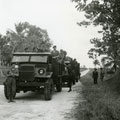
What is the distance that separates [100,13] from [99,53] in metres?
5.80

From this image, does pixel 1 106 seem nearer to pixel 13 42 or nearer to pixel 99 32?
pixel 99 32

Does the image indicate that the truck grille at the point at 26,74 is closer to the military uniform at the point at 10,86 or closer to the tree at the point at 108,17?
the military uniform at the point at 10,86

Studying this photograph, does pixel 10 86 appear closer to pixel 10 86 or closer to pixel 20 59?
pixel 10 86

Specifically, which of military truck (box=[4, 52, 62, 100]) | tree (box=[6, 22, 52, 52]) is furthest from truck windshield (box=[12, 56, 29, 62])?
tree (box=[6, 22, 52, 52])

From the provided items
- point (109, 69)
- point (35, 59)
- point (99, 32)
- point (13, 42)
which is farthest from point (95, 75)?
point (13, 42)

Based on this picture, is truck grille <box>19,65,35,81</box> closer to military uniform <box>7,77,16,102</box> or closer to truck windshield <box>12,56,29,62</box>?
military uniform <box>7,77,16,102</box>

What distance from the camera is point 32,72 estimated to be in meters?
16.1

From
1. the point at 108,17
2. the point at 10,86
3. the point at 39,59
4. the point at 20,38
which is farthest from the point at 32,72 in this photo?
the point at 20,38

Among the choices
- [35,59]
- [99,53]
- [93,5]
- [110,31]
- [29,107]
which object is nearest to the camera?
[29,107]

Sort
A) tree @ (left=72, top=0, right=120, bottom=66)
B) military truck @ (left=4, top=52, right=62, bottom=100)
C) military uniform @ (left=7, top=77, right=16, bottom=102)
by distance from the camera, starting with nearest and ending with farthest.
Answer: military uniform @ (left=7, top=77, right=16, bottom=102)
military truck @ (left=4, top=52, right=62, bottom=100)
tree @ (left=72, top=0, right=120, bottom=66)

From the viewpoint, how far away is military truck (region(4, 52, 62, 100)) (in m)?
15.9

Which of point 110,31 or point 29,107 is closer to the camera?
point 29,107

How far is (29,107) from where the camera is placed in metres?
13.0

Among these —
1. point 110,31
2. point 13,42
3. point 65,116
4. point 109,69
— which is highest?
point 13,42
